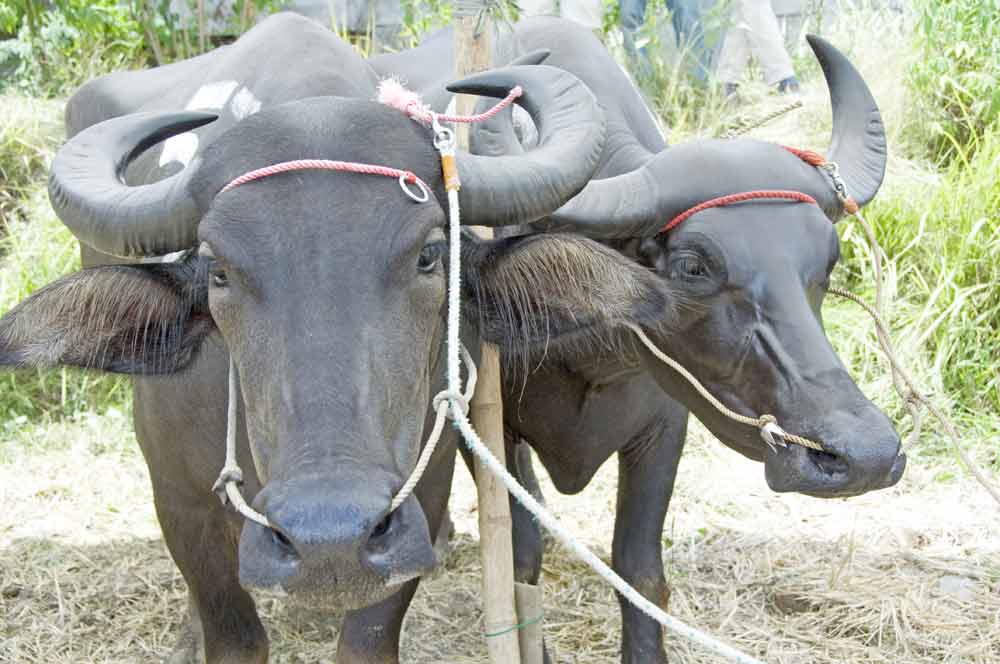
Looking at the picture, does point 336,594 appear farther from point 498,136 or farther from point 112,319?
point 498,136

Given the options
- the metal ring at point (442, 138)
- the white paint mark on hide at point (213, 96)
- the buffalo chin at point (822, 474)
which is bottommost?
the buffalo chin at point (822, 474)

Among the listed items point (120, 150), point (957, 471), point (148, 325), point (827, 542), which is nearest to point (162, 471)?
A: point (148, 325)

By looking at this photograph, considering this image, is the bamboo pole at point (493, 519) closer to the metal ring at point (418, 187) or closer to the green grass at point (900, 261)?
the metal ring at point (418, 187)

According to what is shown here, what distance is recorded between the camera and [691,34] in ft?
25.1

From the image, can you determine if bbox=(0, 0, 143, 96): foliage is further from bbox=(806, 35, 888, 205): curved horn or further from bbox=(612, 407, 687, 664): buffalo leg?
bbox=(806, 35, 888, 205): curved horn

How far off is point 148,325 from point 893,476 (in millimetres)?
1653

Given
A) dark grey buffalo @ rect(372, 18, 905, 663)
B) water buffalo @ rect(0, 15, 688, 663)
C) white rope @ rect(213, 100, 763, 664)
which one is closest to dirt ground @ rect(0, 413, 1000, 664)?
dark grey buffalo @ rect(372, 18, 905, 663)

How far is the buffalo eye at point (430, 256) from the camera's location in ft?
7.60

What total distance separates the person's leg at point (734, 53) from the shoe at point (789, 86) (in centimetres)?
28

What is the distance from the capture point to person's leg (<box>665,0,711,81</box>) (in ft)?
25.1

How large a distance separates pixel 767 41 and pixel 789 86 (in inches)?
13.3

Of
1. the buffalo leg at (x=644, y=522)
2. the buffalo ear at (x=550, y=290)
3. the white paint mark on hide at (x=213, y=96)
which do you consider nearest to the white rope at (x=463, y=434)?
the buffalo ear at (x=550, y=290)

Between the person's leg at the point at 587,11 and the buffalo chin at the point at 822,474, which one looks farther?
the person's leg at the point at 587,11

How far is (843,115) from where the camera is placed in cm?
352
